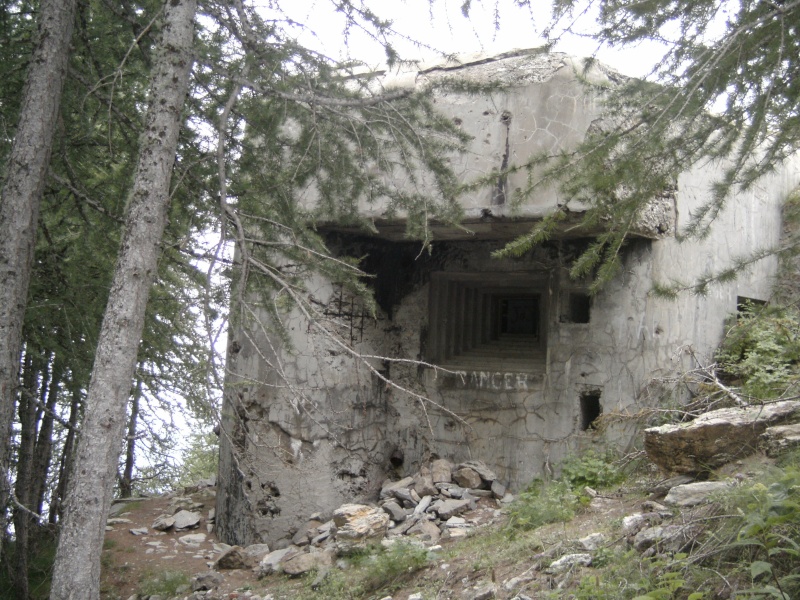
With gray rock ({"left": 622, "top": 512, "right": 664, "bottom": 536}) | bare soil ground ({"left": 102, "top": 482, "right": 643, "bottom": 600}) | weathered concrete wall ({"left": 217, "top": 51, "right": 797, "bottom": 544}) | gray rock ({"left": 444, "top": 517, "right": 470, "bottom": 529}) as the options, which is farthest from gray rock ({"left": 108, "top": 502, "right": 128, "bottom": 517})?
gray rock ({"left": 622, "top": 512, "right": 664, "bottom": 536})

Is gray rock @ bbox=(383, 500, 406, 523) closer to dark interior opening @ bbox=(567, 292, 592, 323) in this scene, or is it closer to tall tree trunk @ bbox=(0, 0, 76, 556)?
dark interior opening @ bbox=(567, 292, 592, 323)

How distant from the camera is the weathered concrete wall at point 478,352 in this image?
21.9 feet

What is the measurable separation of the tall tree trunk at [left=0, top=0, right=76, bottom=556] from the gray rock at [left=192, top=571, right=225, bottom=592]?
5.83ft

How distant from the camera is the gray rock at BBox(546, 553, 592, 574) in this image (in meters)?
4.34

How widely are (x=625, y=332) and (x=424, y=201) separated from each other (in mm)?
2810

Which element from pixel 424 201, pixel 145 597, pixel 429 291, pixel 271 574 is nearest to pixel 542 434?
pixel 429 291

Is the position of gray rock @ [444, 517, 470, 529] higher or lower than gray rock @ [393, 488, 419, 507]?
lower

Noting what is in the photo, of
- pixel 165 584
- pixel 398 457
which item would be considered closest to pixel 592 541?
pixel 398 457

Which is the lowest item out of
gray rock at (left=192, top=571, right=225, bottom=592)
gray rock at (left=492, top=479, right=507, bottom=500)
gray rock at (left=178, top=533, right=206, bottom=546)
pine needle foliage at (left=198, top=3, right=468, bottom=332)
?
gray rock at (left=192, top=571, right=225, bottom=592)

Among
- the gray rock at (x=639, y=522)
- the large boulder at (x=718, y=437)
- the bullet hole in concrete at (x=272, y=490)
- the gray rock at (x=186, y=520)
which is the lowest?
the gray rock at (x=186, y=520)

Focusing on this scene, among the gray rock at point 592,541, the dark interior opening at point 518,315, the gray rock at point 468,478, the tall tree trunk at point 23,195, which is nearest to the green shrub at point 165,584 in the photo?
the tall tree trunk at point 23,195

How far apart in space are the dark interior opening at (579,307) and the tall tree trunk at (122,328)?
13.6 ft

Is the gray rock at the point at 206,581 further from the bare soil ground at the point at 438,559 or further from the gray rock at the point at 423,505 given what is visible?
the gray rock at the point at 423,505

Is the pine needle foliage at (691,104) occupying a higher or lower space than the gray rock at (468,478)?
higher
